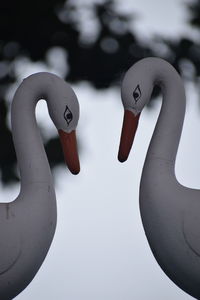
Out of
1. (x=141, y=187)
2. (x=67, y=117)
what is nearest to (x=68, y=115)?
(x=67, y=117)

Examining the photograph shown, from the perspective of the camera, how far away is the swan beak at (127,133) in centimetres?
405

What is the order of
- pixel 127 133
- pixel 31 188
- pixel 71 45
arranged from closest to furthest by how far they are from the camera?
pixel 31 188 < pixel 127 133 < pixel 71 45

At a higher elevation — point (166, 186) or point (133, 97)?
point (133, 97)

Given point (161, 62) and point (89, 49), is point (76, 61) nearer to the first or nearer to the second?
point (89, 49)

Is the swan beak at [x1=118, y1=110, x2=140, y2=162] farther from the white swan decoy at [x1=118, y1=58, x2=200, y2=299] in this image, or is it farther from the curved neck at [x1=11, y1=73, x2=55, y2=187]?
the curved neck at [x1=11, y1=73, x2=55, y2=187]

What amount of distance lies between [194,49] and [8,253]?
89.6 inches

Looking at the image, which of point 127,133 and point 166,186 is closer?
point 166,186

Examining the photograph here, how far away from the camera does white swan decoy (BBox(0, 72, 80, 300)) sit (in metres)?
3.84

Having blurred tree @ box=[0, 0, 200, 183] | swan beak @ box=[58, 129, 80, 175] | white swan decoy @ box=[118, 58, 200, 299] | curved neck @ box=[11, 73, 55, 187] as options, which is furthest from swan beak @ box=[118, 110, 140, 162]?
blurred tree @ box=[0, 0, 200, 183]

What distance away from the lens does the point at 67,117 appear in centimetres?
407

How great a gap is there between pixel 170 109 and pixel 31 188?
2.00ft

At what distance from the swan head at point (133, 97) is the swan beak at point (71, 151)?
0.16 m

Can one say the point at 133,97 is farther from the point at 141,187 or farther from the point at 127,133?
the point at 141,187

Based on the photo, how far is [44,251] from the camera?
389cm
